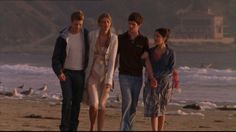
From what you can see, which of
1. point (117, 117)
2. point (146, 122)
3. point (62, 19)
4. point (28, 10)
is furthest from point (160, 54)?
point (28, 10)

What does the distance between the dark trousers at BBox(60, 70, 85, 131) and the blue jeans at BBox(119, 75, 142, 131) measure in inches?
19.1

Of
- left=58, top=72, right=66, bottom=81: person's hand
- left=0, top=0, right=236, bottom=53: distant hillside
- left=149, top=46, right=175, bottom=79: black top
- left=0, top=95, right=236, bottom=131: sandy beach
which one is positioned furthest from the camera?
left=0, top=0, right=236, bottom=53: distant hillside

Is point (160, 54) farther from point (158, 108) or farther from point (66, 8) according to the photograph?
point (66, 8)

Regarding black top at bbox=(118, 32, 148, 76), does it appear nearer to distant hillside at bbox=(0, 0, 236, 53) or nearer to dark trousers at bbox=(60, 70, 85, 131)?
dark trousers at bbox=(60, 70, 85, 131)

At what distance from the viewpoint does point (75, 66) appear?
808 centimetres

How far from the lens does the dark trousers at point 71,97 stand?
8062 mm

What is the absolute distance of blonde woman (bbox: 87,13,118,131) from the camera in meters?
8.00

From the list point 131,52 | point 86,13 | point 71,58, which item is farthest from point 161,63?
point 86,13

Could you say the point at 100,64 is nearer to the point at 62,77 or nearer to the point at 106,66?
the point at 106,66

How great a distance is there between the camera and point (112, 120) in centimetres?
1210

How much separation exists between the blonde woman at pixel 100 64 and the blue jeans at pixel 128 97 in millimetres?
226

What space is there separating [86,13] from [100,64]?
124597 millimetres

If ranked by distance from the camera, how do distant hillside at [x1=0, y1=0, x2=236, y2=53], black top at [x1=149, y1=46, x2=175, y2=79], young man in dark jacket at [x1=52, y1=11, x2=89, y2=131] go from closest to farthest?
young man in dark jacket at [x1=52, y1=11, x2=89, y2=131] → black top at [x1=149, y1=46, x2=175, y2=79] → distant hillside at [x1=0, y1=0, x2=236, y2=53]

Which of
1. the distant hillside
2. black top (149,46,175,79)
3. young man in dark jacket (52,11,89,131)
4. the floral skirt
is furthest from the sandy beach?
the distant hillside
